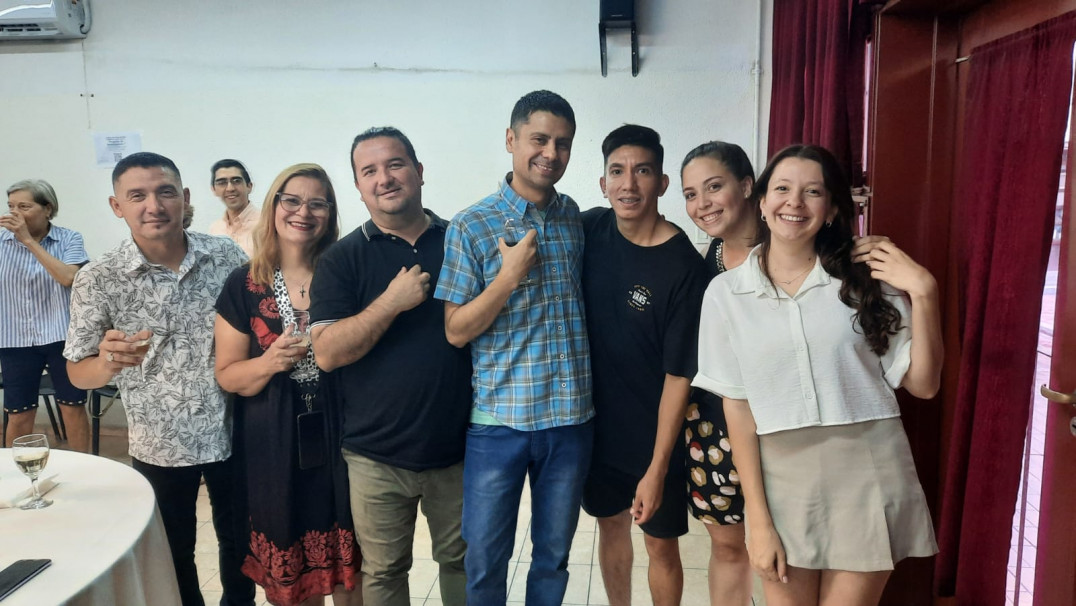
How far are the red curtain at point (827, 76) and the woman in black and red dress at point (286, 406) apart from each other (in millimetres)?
1475

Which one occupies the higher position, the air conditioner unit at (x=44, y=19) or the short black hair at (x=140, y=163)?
the air conditioner unit at (x=44, y=19)

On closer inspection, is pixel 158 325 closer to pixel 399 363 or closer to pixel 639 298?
pixel 399 363

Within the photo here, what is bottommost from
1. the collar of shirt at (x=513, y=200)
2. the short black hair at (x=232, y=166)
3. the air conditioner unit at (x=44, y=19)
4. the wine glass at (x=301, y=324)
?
the wine glass at (x=301, y=324)

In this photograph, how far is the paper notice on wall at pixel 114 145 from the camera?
316 cm

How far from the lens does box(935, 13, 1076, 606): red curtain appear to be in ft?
4.57

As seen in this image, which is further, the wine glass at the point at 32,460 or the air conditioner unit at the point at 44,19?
the air conditioner unit at the point at 44,19

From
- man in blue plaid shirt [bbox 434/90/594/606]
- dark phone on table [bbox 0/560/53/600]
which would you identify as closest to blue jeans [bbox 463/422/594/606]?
man in blue plaid shirt [bbox 434/90/594/606]

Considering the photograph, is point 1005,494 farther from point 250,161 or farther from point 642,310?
point 250,161

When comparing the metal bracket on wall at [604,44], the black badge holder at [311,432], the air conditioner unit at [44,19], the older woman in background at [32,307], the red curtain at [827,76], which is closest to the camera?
the black badge holder at [311,432]

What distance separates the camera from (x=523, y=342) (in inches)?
65.1

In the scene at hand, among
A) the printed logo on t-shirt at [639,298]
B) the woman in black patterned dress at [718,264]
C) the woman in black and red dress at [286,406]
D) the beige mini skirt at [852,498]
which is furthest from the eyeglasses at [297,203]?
the beige mini skirt at [852,498]

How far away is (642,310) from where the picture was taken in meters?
1.69

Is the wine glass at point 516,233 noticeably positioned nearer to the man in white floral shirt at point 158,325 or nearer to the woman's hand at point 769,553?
the woman's hand at point 769,553

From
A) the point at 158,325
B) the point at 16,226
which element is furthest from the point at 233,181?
the point at 158,325
